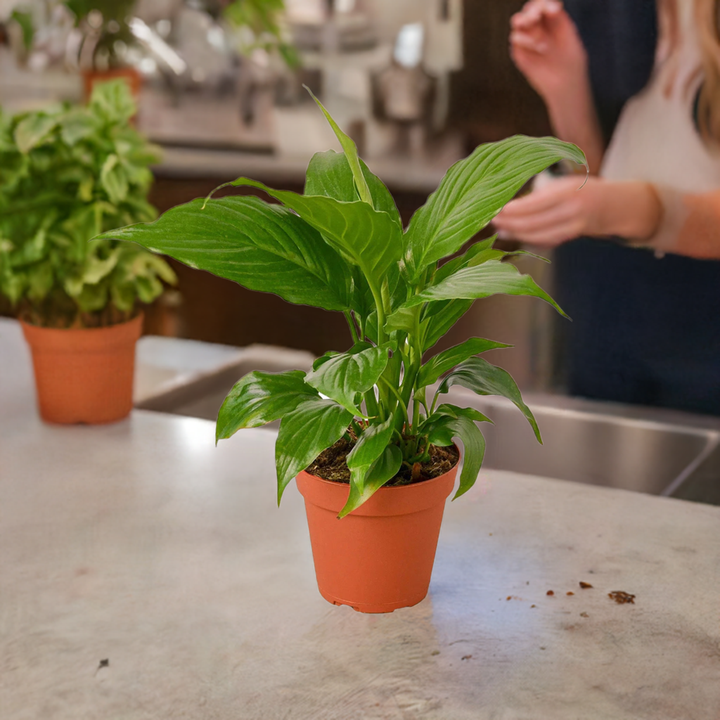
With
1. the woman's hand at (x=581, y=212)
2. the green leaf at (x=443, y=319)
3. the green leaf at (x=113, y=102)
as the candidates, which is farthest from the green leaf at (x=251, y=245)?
the woman's hand at (x=581, y=212)

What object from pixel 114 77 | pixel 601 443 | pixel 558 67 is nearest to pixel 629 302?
pixel 601 443

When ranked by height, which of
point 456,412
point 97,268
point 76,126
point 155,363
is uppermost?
point 76,126

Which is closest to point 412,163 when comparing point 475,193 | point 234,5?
point 234,5

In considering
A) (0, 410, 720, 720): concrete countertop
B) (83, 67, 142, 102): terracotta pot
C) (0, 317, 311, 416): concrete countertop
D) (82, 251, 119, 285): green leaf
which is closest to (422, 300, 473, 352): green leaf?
(0, 410, 720, 720): concrete countertop

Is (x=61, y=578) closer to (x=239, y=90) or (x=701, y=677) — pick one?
(x=701, y=677)

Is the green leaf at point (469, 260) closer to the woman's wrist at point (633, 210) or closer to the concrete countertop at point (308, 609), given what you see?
the concrete countertop at point (308, 609)

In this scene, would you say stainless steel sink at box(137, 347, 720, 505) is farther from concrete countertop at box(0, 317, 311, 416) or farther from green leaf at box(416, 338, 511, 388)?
green leaf at box(416, 338, 511, 388)

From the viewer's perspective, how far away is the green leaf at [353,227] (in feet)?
2.24

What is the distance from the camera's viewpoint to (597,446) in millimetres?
1518

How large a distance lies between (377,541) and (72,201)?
76 cm

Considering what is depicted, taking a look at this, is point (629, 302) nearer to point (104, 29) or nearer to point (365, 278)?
point (365, 278)

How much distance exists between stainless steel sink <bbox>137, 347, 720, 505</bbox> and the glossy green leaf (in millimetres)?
734

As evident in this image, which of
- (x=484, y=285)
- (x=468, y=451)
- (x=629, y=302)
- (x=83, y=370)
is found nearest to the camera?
(x=484, y=285)

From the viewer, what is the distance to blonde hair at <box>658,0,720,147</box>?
51.4 inches
